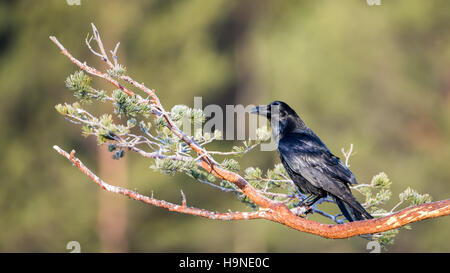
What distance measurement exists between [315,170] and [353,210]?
759mm

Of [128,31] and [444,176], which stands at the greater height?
[128,31]

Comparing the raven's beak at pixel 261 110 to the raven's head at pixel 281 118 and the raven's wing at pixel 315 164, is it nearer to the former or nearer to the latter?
the raven's head at pixel 281 118

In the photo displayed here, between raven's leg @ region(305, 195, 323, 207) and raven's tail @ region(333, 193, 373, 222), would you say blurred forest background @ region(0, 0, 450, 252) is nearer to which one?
raven's leg @ region(305, 195, 323, 207)

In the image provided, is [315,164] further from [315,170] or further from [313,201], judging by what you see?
[313,201]

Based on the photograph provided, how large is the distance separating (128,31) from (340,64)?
6.80 m

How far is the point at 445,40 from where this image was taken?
1742 cm

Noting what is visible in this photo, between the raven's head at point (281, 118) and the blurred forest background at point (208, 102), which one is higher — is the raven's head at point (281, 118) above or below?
below

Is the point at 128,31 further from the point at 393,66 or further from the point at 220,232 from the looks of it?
the point at 393,66

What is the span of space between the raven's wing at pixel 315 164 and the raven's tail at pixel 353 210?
0.12m

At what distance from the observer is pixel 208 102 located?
1842 centimetres

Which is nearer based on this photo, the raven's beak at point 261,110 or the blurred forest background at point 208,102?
the raven's beak at point 261,110

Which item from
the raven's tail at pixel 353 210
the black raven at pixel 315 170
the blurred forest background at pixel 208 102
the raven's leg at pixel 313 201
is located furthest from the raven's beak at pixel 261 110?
the blurred forest background at pixel 208 102

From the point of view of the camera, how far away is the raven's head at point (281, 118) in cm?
715

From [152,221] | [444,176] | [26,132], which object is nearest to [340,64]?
[444,176]
